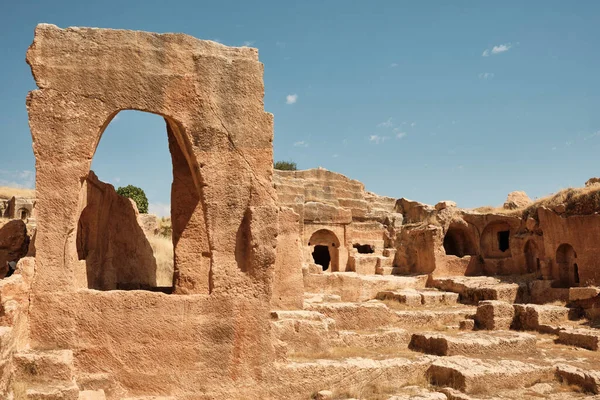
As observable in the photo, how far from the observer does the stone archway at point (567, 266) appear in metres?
15.3

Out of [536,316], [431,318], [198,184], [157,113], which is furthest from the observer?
[431,318]

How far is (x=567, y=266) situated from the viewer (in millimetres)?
15516

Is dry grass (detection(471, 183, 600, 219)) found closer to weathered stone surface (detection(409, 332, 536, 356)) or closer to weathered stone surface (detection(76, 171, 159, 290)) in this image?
weathered stone surface (detection(409, 332, 536, 356))

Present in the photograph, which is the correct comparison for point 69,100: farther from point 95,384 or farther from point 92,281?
point 95,384

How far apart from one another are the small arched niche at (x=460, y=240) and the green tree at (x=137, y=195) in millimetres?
16503

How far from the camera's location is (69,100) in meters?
6.03

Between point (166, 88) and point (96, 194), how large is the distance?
2.61m

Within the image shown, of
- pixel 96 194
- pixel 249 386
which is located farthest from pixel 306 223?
pixel 249 386

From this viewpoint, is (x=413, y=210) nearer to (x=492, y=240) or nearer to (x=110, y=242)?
(x=492, y=240)

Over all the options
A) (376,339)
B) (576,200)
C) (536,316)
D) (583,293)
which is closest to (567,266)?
(576,200)

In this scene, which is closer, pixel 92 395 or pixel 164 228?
pixel 92 395

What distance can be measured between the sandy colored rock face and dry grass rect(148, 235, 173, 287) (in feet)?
30.1

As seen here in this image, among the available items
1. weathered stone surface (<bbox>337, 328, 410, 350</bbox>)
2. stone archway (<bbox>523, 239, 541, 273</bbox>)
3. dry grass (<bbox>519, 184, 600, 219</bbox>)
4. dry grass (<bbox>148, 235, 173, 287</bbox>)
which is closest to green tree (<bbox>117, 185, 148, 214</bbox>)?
dry grass (<bbox>148, 235, 173, 287</bbox>)

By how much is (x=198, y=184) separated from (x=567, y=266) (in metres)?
13.5
